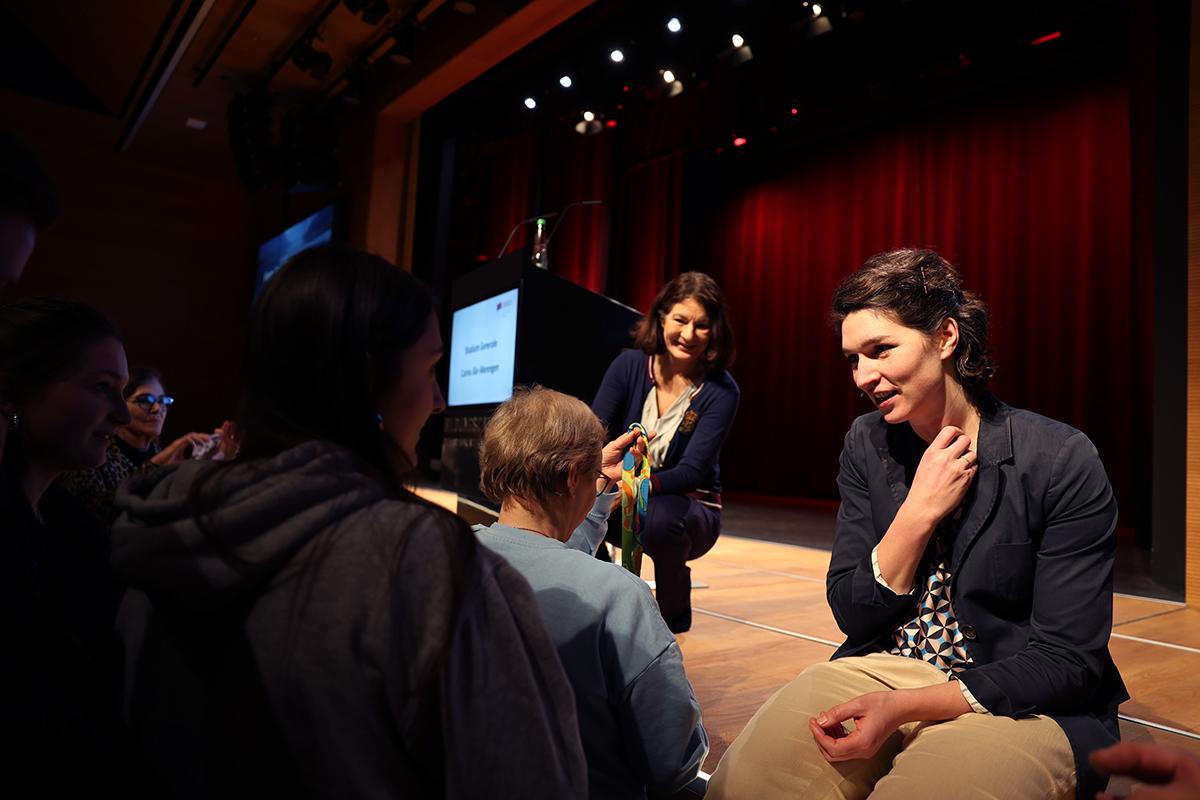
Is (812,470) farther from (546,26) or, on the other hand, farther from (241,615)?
(241,615)

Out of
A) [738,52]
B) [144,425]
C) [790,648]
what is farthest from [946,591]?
[738,52]

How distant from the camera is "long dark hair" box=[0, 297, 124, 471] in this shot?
1.45 metres

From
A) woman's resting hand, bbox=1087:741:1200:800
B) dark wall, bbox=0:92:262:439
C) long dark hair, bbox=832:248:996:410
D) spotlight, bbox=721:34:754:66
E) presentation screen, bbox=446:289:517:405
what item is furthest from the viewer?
dark wall, bbox=0:92:262:439

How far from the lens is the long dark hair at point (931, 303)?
134 centimetres

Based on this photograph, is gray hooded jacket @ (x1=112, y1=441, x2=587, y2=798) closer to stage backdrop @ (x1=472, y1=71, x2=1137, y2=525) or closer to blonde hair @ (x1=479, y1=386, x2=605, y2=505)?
blonde hair @ (x1=479, y1=386, x2=605, y2=505)

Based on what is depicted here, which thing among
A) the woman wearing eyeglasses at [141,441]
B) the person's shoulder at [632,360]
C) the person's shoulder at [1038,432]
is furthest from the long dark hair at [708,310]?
the woman wearing eyeglasses at [141,441]

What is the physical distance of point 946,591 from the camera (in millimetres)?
1301

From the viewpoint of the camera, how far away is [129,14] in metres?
5.70

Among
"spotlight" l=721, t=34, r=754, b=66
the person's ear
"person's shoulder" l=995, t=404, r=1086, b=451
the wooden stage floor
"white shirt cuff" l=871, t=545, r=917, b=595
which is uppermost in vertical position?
"spotlight" l=721, t=34, r=754, b=66

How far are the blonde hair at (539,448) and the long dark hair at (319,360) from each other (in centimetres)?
47

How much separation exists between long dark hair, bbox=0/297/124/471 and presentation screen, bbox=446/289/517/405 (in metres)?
1.58

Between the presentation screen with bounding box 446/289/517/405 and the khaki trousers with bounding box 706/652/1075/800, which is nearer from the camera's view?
the khaki trousers with bounding box 706/652/1075/800

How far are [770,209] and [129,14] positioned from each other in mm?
6883

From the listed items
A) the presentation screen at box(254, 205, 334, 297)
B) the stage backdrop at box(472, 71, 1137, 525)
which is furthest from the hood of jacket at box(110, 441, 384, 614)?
the presentation screen at box(254, 205, 334, 297)
